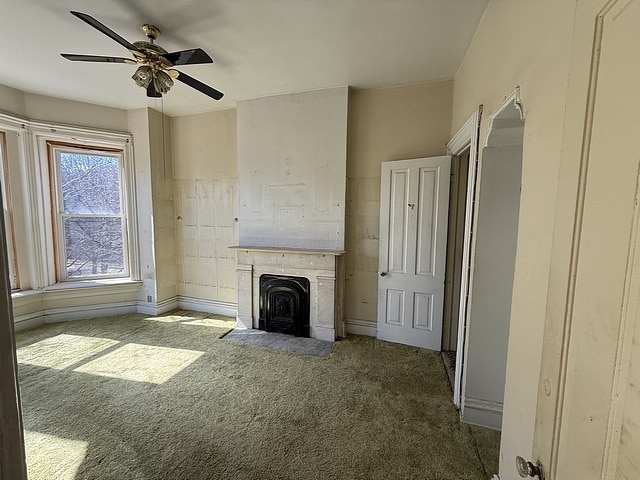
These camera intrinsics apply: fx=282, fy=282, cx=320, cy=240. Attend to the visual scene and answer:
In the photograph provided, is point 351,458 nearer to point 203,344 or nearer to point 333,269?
point 333,269

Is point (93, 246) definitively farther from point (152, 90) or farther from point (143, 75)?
point (143, 75)

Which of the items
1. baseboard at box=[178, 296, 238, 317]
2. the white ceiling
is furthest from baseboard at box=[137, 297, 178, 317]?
the white ceiling

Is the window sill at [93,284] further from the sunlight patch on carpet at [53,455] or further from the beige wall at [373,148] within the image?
the beige wall at [373,148]

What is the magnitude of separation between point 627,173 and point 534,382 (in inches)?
38.0

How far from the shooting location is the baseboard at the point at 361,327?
347cm

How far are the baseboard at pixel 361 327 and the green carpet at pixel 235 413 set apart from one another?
0.19 m

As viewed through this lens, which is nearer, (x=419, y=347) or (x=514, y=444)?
(x=514, y=444)

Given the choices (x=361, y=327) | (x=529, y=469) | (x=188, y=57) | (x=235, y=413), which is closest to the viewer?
(x=529, y=469)

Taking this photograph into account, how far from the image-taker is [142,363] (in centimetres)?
281

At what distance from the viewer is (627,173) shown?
461mm

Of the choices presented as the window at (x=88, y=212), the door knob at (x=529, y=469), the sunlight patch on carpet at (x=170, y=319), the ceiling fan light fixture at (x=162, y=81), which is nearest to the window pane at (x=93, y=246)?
the window at (x=88, y=212)

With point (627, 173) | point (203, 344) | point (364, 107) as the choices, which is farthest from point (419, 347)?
point (627, 173)

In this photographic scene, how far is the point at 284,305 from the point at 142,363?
1575mm

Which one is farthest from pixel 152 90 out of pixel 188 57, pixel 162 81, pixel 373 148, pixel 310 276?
pixel 310 276
